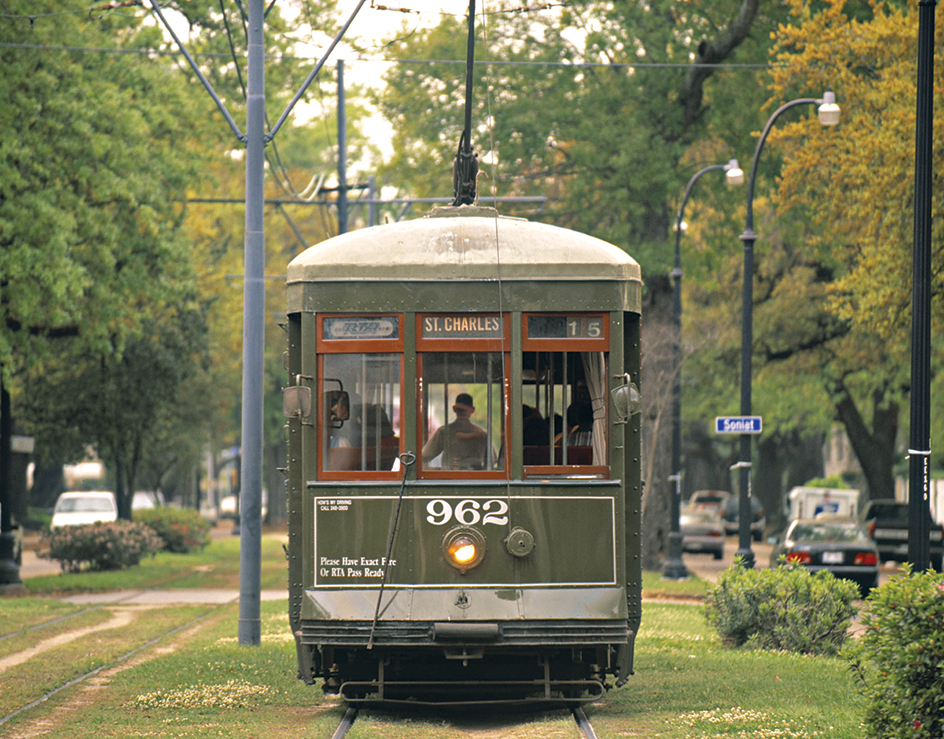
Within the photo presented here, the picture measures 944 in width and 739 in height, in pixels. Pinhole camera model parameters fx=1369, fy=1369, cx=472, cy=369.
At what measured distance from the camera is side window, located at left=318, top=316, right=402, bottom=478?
977cm

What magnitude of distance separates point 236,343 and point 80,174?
1936 centimetres

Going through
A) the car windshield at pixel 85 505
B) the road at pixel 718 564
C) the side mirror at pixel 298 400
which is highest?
the side mirror at pixel 298 400

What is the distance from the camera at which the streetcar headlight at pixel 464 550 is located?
31.3 ft

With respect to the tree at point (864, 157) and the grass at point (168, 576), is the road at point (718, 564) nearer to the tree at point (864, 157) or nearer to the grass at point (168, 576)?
the tree at point (864, 157)

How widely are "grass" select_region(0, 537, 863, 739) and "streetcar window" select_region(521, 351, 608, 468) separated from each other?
6.28 feet

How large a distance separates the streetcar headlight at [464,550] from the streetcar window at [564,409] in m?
0.69

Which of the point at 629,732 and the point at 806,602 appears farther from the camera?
the point at 806,602

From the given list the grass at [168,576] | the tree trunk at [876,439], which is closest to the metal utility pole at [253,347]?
the grass at [168,576]

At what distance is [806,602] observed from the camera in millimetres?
13992

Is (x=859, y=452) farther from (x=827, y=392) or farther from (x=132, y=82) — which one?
(x=132, y=82)

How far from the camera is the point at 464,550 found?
957 cm

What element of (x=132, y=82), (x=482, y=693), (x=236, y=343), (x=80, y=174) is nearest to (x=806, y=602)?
(x=482, y=693)

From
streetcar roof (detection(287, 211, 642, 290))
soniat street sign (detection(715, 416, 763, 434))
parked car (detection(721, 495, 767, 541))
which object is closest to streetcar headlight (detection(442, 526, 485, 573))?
streetcar roof (detection(287, 211, 642, 290))

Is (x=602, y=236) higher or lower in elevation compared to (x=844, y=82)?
lower
